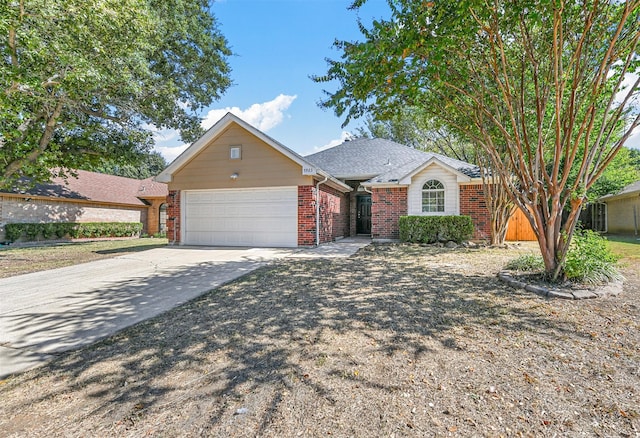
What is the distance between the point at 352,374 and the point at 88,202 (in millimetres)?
19849

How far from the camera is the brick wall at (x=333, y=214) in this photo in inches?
467

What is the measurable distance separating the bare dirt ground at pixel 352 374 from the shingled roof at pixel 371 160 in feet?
31.5

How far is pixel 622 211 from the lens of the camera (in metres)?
17.8

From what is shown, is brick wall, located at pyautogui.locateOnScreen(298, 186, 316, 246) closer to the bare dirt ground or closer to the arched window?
the arched window

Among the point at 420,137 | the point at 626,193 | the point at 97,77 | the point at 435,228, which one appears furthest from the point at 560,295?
the point at 420,137

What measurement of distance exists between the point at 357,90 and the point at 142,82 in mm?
9139

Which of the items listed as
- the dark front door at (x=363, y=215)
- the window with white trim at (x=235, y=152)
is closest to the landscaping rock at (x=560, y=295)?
the window with white trim at (x=235, y=152)

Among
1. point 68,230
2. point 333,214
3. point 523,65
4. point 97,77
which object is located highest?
point 97,77

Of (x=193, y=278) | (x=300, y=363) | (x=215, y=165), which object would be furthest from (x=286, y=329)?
(x=215, y=165)

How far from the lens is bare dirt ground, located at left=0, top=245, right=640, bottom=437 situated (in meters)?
1.90

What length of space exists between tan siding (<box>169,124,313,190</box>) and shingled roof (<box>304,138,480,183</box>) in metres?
4.09

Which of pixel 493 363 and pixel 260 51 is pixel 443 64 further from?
pixel 260 51

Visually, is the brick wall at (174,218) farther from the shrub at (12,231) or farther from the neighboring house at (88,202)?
the shrub at (12,231)

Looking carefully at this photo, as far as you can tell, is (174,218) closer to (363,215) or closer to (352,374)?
(363,215)
